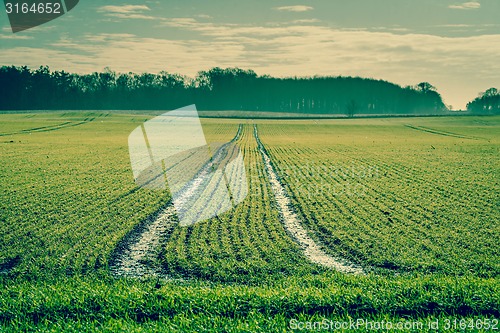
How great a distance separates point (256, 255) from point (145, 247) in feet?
12.3

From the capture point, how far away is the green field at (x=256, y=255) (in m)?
8.71

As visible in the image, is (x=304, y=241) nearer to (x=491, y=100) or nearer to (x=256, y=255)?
(x=256, y=255)

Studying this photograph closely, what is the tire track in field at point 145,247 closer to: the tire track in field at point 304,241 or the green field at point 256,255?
the green field at point 256,255

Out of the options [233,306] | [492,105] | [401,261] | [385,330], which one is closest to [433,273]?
[401,261]

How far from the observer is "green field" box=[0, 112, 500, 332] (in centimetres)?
871

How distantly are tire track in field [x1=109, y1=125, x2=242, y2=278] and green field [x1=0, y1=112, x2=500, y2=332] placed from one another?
25cm

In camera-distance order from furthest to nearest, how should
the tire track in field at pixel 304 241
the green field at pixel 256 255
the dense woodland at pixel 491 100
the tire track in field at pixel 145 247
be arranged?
the dense woodland at pixel 491 100, the tire track in field at pixel 304 241, the tire track in field at pixel 145 247, the green field at pixel 256 255

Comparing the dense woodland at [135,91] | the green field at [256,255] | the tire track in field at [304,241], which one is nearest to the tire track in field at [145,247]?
the green field at [256,255]

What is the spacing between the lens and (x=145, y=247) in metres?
14.1

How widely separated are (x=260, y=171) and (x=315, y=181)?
5.48m

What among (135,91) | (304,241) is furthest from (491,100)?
(304,241)

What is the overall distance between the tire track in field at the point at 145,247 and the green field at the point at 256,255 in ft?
0.83

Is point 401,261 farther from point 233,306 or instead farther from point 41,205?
point 41,205

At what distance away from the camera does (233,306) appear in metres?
8.85
